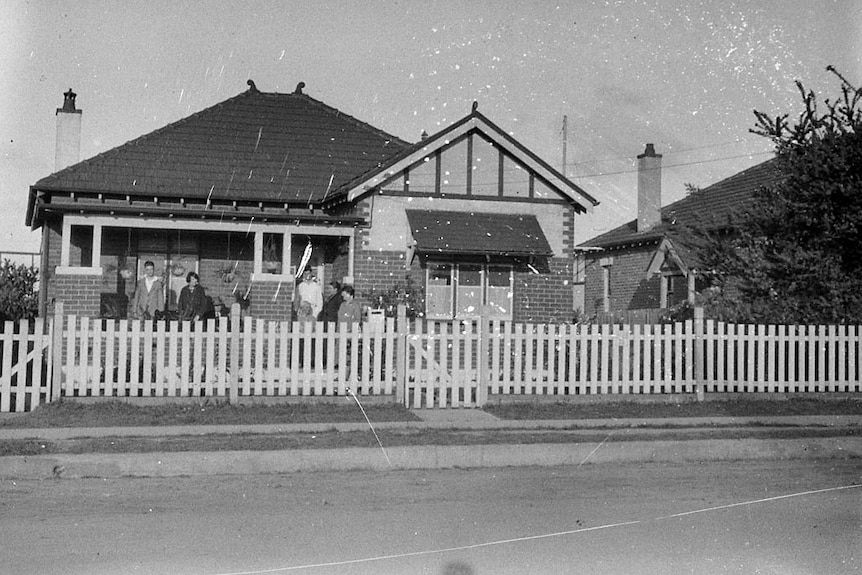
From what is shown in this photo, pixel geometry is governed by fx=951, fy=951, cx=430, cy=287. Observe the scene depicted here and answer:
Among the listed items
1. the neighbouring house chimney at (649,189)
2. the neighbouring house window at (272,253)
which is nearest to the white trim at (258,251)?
the neighbouring house window at (272,253)

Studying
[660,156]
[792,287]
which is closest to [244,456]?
[792,287]

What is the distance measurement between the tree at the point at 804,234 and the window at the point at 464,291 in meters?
5.59

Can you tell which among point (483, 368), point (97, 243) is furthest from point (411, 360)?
point (97, 243)

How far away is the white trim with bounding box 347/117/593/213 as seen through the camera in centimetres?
1900

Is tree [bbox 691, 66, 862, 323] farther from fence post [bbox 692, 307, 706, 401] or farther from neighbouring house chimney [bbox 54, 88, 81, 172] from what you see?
neighbouring house chimney [bbox 54, 88, 81, 172]

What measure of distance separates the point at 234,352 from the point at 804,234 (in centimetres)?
859

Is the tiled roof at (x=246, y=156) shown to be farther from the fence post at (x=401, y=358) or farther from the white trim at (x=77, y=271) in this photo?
the fence post at (x=401, y=358)

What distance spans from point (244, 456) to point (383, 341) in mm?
4347

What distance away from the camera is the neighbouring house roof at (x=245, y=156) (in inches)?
764

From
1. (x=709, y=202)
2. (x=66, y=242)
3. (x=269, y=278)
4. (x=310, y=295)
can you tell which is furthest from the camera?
(x=709, y=202)

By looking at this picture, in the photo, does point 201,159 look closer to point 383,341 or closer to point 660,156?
point 383,341

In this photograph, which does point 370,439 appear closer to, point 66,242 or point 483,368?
point 483,368

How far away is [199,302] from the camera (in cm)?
1452

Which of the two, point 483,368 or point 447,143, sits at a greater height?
point 447,143
